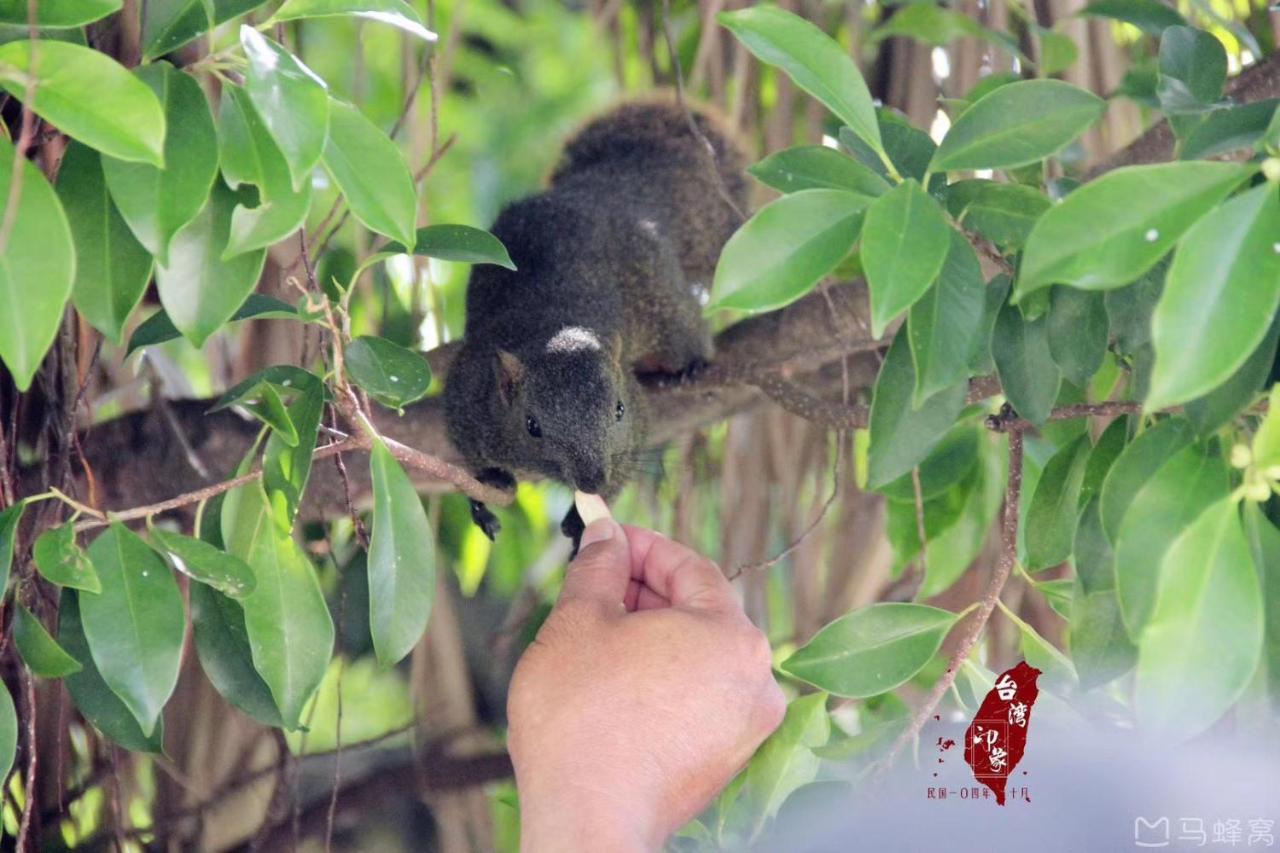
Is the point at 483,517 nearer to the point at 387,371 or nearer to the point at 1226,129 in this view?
the point at 387,371

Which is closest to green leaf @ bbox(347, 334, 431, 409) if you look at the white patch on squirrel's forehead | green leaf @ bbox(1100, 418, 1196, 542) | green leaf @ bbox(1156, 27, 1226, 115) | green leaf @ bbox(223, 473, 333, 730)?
green leaf @ bbox(223, 473, 333, 730)

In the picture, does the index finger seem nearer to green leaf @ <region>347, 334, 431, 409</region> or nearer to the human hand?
the human hand

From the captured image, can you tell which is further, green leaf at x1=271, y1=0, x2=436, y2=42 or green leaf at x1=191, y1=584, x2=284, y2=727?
green leaf at x1=191, y1=584, x2=284, y2=727

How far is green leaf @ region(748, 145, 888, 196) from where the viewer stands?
138 cm

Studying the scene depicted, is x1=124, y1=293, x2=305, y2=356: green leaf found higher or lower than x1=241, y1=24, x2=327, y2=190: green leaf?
lower

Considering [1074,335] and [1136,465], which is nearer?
[1136,465]

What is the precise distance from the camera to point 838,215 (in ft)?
4.17

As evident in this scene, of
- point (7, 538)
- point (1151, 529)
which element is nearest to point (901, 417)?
point (1151, 529)

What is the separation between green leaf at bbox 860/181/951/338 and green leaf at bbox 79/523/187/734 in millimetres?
748

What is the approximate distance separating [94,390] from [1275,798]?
2116mm

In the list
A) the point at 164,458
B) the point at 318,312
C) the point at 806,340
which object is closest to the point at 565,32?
the point at 806,340

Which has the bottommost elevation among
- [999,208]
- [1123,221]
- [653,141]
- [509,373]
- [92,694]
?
[509,373]

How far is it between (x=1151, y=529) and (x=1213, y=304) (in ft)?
0.77

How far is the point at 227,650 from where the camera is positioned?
160cm
